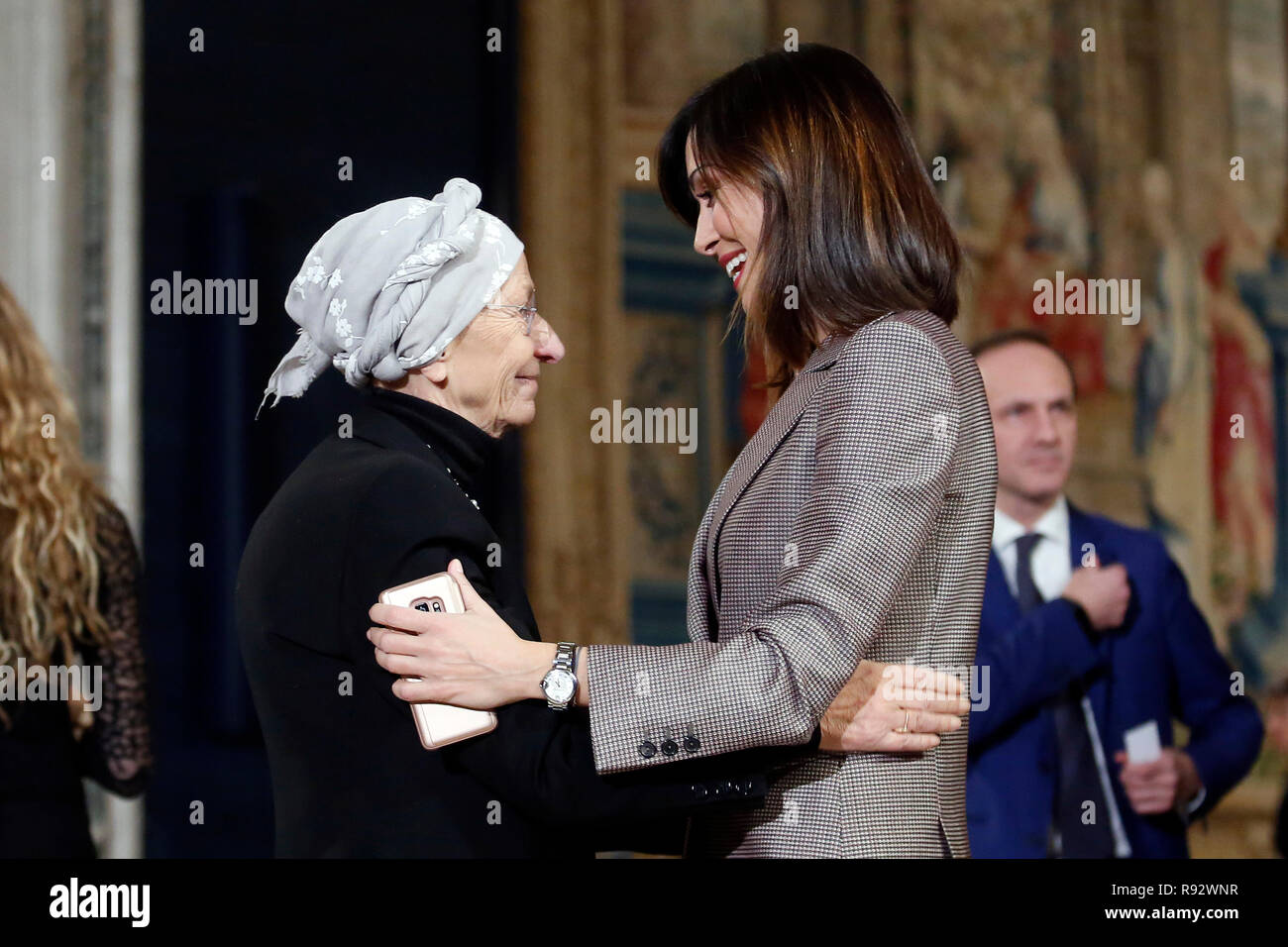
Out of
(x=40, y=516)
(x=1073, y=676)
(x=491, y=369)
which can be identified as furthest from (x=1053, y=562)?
(x=40, y=516)

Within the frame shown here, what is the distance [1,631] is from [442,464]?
1607 millimetres

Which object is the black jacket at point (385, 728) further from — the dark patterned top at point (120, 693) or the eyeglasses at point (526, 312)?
the dark patterned top at point (120, 693)

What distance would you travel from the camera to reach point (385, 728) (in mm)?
2391

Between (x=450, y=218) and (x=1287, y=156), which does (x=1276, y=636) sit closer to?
(x=1287, y=156)

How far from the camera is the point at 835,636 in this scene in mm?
2260

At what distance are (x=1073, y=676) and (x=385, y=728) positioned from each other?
2.25 meters

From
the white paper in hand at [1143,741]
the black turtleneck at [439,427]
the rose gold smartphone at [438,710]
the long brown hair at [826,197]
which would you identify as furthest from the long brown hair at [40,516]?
the white paper in hand at [1143,741]

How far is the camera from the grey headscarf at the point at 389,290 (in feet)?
8.33

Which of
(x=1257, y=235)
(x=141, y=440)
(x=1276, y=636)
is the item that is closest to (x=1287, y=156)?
(x=1257, y=235)

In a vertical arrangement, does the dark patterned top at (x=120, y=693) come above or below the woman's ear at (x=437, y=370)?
below

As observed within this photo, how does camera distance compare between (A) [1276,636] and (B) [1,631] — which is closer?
(B) [1,631]

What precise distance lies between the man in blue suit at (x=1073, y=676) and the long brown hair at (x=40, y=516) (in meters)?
2.17

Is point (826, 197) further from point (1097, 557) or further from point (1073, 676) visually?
point (1097, 557)

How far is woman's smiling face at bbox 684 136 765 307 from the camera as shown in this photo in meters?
2.59
